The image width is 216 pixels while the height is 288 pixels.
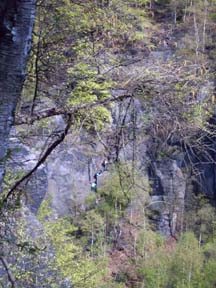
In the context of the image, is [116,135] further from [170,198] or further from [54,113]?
[170,198]

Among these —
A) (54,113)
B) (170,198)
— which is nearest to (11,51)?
(54,113)

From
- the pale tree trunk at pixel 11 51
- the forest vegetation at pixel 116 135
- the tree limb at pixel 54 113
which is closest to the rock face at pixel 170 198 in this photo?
the forest vegetation at pixel 116 135

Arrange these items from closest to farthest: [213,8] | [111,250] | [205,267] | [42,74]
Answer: [42,74] < [205,267] < [111,250] < [213,8]

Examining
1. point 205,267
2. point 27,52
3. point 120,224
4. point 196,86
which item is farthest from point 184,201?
point 27,52

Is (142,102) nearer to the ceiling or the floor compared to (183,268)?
nearer to the ceiling

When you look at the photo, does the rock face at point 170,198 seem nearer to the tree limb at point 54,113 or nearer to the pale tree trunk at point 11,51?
the tree limb at point 54,113

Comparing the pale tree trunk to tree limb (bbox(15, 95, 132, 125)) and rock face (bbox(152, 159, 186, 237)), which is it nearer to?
tree limb (bbox(15, 95, 132, 125))

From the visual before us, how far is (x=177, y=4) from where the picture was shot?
1558cm

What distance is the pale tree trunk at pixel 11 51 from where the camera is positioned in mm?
1052

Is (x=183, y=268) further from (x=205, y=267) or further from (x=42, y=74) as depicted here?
(x=42, y=74)

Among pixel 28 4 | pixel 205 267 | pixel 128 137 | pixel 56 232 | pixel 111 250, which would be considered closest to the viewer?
pixel 28 4

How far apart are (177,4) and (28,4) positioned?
15383 millimetres

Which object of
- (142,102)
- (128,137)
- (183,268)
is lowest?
(183,268)

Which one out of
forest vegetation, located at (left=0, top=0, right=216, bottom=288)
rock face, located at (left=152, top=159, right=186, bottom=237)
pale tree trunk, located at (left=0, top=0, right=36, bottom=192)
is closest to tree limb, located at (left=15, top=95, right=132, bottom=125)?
forest vegetation, located at (left=0, top=0, right=216, bottom=288)
